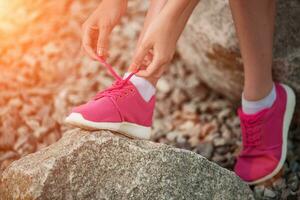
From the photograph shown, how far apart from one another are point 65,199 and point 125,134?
307 millimetres

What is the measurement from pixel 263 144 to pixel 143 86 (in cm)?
54

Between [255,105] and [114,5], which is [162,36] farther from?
[255,105]

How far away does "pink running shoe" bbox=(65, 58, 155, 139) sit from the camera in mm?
1840

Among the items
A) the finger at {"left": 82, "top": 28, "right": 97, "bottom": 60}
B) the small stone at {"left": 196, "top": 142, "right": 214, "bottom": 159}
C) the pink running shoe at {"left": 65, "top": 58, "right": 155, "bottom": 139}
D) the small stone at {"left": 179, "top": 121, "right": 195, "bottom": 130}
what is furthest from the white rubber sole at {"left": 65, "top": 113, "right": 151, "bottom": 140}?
the small stone at {"left": 179, "top": 121, "right": 195, "bottom": 130}

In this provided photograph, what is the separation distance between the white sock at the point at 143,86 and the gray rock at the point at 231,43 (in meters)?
0.48

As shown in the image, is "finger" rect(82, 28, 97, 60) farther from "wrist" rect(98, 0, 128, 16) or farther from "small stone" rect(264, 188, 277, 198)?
"small stone" rect(264, 188, 277, 198)

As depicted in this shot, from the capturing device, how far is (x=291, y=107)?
2311 mm

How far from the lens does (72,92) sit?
111 inches

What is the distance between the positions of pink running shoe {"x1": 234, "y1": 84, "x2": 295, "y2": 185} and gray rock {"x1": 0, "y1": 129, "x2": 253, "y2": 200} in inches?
16.7

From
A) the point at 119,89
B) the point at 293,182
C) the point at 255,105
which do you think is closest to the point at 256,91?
the point at 255,105

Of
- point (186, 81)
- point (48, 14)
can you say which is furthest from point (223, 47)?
point (48, 14)

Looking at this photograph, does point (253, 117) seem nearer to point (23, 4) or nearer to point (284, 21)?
point (284, 21)

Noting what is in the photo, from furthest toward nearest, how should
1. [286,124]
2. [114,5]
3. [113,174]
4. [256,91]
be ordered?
[286,124] < [256,91] < [114,5] < [113,174]

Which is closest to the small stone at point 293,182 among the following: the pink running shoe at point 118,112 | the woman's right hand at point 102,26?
the pink running shoe at point 118,112
